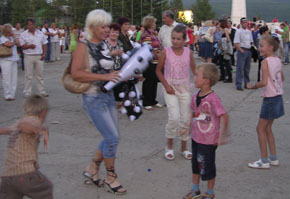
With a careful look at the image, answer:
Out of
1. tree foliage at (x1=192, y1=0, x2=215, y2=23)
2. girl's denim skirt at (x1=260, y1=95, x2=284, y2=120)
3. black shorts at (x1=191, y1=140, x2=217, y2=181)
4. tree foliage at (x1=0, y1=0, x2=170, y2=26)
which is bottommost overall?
black shorts at (x1=191, y1=140, x2=217, y2=181)

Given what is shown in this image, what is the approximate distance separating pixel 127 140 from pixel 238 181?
214 cm

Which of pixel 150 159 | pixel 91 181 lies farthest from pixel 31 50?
pixel 91 181

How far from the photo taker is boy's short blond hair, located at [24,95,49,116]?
2854 millimetres

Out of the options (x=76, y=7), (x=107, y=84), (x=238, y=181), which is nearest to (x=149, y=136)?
(x=238, y=181)

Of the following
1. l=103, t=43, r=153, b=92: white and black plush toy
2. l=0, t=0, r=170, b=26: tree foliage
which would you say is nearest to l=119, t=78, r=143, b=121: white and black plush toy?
l=103, t=43, r=153, b=92: white and black plush toy

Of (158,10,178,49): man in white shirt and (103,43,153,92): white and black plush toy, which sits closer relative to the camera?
(103,43,153,92): white and black plush toy

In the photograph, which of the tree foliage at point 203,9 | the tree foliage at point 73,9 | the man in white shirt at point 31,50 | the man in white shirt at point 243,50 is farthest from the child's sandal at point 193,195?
the tree foliage at point 203,9

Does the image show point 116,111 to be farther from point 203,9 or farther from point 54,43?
point 203,9

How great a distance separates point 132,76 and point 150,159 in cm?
155

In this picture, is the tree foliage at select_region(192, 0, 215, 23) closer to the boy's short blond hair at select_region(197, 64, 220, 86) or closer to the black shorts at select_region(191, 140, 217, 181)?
the boy's short blond hair at select_region(197, 64, 220, 86)

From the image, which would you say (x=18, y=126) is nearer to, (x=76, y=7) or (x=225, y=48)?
(x=225, y=48)

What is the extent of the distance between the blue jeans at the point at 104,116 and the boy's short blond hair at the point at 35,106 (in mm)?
980

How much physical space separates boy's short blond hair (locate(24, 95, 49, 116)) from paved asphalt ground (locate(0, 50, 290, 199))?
151cm

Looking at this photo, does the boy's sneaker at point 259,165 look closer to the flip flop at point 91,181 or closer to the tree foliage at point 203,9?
the flip flop at point 91,181
